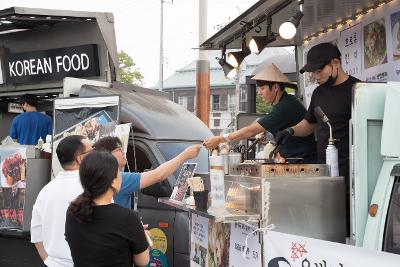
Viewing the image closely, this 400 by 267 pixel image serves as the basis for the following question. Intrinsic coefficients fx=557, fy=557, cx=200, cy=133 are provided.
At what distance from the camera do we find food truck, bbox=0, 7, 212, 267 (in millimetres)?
6180

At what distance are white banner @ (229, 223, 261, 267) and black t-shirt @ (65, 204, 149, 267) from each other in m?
0.78

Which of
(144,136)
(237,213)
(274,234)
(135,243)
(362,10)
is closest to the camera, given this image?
(135,243)

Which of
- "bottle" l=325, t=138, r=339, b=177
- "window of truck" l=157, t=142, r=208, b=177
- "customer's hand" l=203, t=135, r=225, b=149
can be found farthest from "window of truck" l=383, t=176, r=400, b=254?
"window of truck" l=157, t=142, r=208, b=177

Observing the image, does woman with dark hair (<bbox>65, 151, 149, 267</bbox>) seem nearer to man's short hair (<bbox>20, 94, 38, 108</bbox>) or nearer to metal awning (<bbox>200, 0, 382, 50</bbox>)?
metal awning (<bbox>200, 0, 382, 50</bbox>)

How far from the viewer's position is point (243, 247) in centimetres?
361

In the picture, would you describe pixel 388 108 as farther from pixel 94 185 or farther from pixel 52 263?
pixel 52 263

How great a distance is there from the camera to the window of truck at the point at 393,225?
118 inches

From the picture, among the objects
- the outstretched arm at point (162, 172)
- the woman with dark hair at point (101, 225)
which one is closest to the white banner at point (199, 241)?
the outstretched arm at point (162, 172)

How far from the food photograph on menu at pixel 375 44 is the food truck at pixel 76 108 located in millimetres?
2253

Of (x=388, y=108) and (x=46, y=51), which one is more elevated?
(x=46, y=51)

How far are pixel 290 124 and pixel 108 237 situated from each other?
8.05 feet

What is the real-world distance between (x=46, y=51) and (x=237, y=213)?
19.8 feet

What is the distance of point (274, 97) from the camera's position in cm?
527

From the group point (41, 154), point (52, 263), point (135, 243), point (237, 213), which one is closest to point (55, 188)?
point (52, 263)
